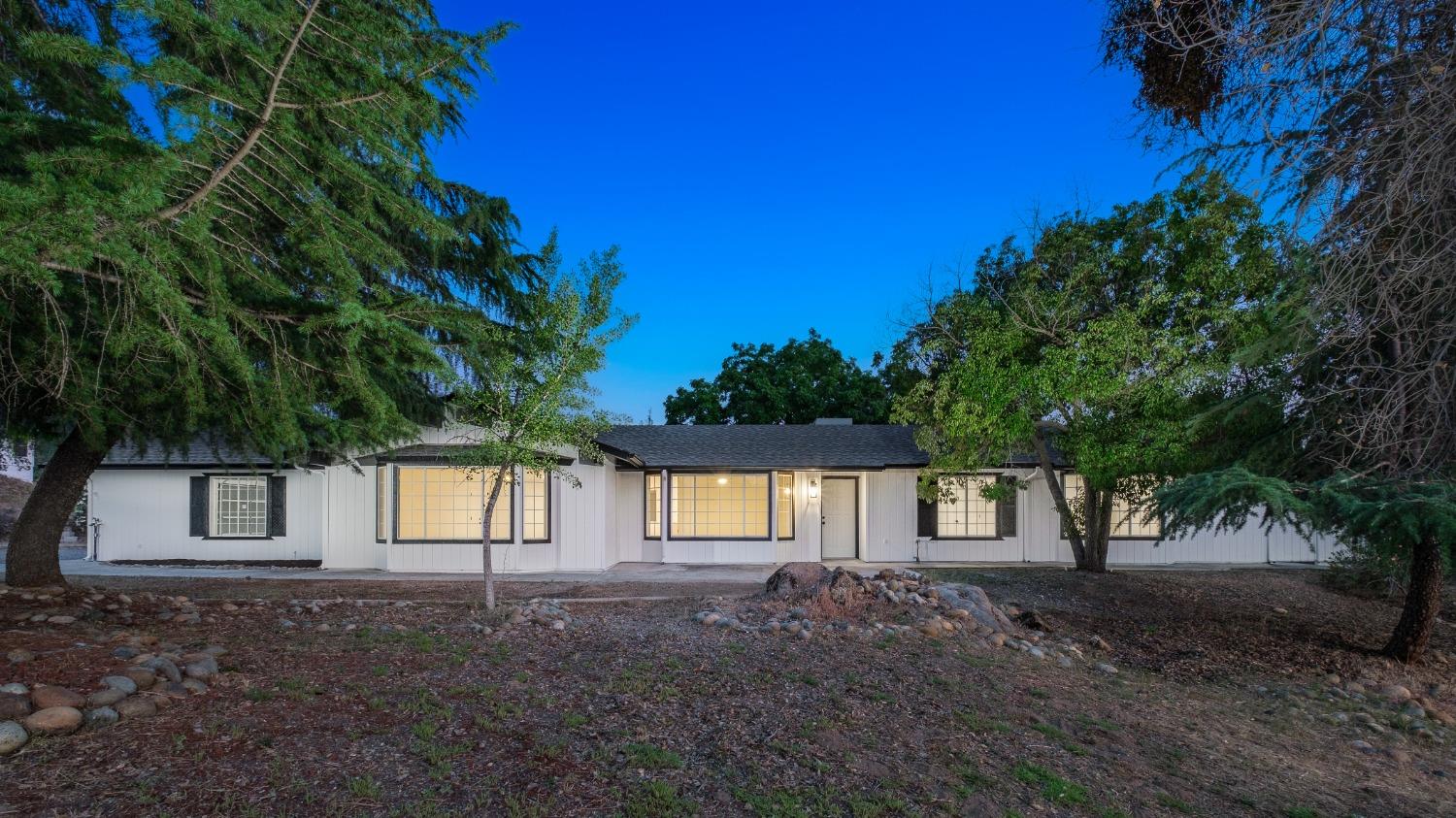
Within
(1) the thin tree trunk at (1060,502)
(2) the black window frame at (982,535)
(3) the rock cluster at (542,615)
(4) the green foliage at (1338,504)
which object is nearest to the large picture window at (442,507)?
(3) the rock cluster at (542,615)

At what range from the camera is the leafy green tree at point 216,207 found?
3.68 metres

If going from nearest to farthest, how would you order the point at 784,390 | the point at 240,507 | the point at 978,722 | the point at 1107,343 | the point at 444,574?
the point at 978,722 < the point at 1107,343 < the point at 444,574 < the point at 240,507 < the point at 784,390

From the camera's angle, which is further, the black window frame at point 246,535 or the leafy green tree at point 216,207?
the black window frame at point 246,535

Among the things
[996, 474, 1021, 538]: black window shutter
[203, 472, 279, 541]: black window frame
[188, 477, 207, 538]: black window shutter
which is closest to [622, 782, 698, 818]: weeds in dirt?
[996, 474, 1021, 538]: black window shutter

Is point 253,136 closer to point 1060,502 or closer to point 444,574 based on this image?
point 444,574

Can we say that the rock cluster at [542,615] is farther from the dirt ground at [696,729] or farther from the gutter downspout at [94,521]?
the gutter downspout at [94,521]

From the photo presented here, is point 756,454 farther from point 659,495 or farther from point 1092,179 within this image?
point 1092,179

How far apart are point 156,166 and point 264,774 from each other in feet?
10.0

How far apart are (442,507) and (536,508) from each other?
1744 mm

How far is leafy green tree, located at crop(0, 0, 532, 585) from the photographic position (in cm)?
368

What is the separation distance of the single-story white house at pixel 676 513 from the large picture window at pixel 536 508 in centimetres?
4

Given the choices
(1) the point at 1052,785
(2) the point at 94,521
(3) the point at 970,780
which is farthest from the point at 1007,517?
(2) the point at 94,521

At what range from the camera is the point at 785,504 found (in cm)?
1583

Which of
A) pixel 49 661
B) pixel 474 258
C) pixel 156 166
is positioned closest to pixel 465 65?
pixel 156 166
